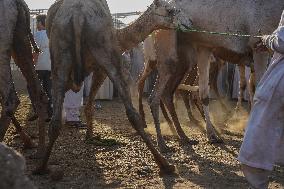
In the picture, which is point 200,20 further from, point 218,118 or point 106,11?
point 218,118

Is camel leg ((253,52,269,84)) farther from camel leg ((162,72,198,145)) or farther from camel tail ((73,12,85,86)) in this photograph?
camel tail ((73,12,85,86))

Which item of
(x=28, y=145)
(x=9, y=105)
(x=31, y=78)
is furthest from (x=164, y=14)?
(x=28, y=145)

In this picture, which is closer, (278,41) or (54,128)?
(278,41)

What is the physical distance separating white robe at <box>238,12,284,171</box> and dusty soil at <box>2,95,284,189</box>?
1.02 m

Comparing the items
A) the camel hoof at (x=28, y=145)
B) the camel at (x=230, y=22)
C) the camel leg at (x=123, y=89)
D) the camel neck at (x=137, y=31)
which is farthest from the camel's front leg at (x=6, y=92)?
the camel at (x=230, y=22)

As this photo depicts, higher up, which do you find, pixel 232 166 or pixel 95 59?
pixel 95 59

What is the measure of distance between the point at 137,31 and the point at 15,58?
5.40 feet

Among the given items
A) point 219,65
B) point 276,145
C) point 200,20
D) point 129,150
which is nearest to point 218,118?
point 219,65

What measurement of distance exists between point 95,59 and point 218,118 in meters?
6.08

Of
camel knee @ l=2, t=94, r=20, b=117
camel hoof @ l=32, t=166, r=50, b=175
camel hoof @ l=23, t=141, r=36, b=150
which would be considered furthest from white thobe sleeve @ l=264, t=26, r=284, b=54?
camel hoof @ l=23, t=141, r=36, b=150

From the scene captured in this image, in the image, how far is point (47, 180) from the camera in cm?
520

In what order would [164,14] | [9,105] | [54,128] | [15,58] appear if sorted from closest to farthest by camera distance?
[54,128]
[9,105]
[15,58]
[164,14]

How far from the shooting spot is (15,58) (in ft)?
20.7

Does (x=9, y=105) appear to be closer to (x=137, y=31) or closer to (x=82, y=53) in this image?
(x=82, y=53)
